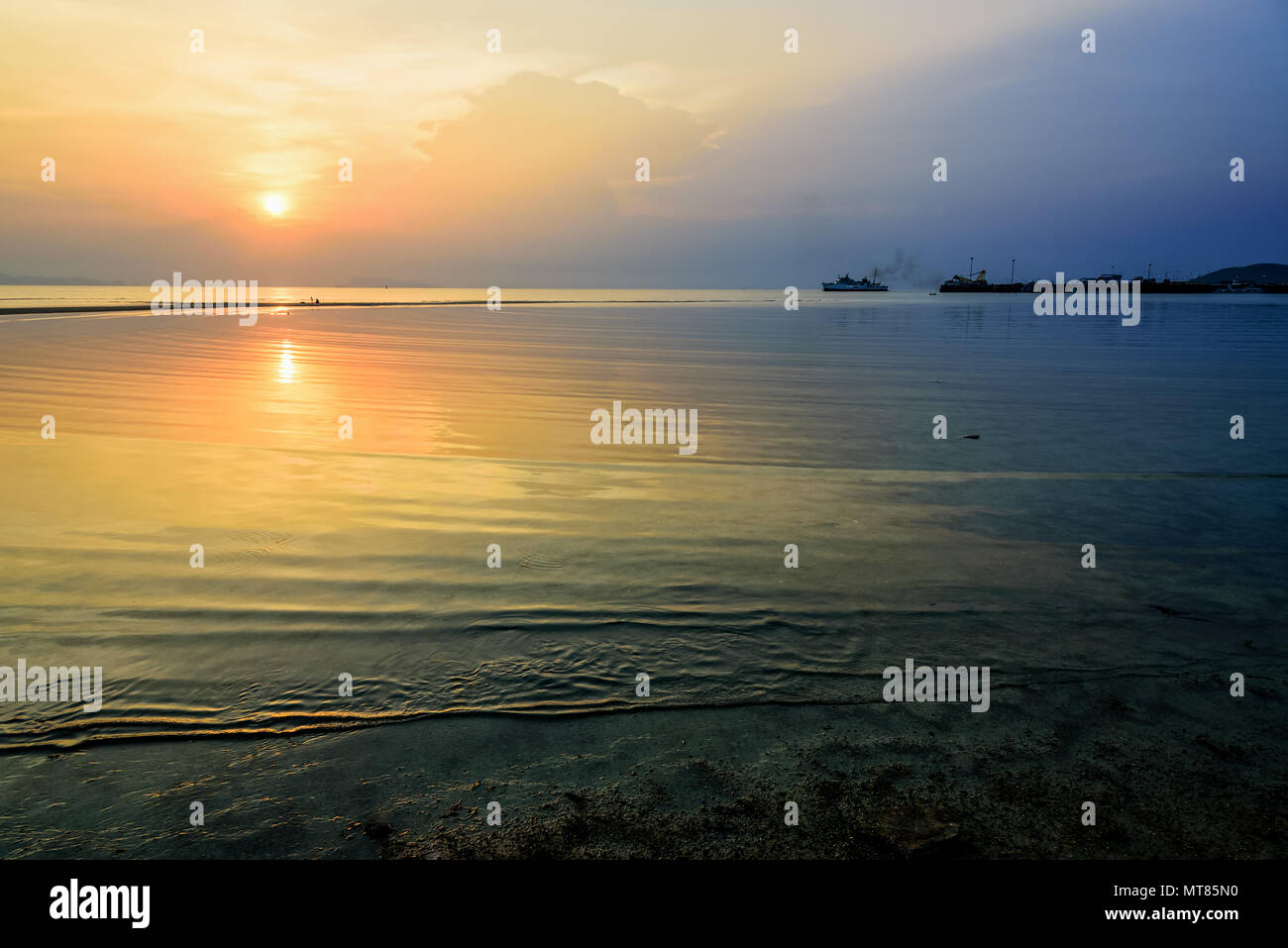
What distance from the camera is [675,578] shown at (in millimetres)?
6375

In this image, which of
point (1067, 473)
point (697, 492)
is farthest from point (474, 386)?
point (1067, 473)

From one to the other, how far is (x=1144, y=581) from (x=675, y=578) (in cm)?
391

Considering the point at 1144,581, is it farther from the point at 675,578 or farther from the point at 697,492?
the point at 697,492

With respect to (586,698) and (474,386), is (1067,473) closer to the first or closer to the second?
(586,698)

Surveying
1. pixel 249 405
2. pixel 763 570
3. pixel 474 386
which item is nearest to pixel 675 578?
pixel 763 570

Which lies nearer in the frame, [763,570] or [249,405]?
[763,570]

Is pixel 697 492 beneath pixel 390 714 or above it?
above

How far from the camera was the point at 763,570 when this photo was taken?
659 centimetres
